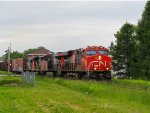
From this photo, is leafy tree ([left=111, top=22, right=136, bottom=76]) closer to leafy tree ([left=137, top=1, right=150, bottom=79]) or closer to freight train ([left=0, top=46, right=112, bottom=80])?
leafy tree ([left=137, top=1, right=150, bottom=79])

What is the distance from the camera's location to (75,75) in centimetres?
4844

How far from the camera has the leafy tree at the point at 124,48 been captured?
230ft

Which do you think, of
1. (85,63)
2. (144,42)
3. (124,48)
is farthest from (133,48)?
(85,63)

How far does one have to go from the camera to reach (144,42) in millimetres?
61531

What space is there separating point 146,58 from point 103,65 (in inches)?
670

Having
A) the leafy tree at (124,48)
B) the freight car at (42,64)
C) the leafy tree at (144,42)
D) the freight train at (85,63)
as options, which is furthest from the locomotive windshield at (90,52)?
the leafy tree at (124,48)

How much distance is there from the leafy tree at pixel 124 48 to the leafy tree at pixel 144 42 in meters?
7.21

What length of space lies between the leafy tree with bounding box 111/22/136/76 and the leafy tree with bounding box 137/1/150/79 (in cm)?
721

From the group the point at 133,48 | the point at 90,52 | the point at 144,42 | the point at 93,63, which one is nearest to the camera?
the point at 93,63

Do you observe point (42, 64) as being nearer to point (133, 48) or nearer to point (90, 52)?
point (133, 48)

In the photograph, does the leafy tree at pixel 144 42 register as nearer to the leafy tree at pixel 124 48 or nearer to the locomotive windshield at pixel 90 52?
the leafy tree at pixel 124 48

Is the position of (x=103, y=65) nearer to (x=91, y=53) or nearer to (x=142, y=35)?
(x=91, y=53)

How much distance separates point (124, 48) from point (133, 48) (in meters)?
1.47

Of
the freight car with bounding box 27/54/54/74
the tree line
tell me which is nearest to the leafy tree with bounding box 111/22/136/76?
the tree line
